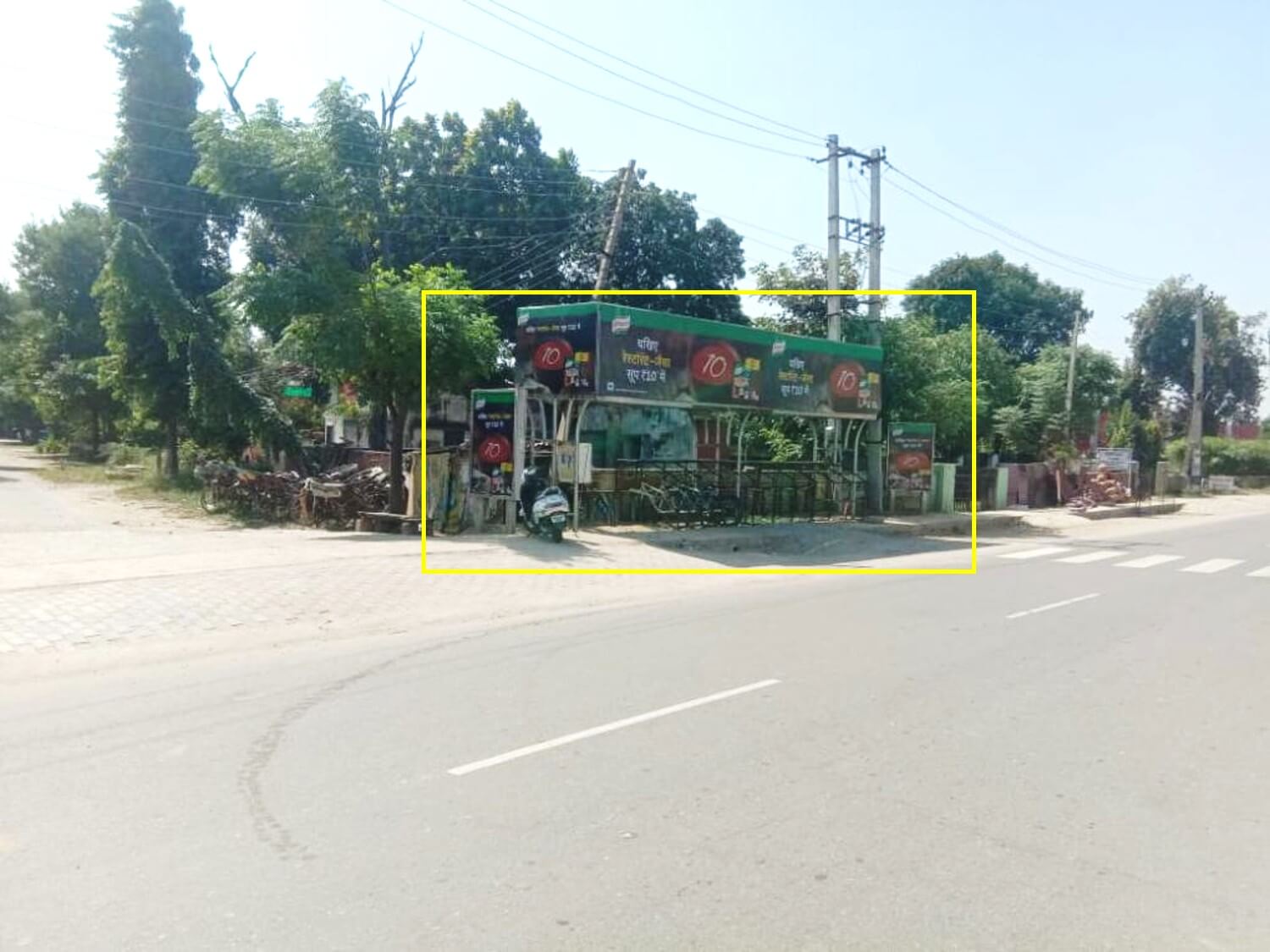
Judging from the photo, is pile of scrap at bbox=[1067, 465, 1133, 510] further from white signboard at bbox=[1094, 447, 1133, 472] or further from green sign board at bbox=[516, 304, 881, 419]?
green sign board at bbox=[516, 304, 881, 419]

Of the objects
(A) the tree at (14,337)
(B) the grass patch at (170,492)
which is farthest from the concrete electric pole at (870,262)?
(A) the tree at (14,337)

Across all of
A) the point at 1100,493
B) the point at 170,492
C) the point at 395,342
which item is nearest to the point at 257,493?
the point at 395,342

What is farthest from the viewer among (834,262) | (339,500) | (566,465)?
(834,262)

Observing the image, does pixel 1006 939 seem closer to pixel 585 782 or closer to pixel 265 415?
pixel 585 782

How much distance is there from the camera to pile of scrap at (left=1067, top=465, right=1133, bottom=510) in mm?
35312

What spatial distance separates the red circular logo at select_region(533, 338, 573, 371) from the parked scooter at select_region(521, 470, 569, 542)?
2387 mm

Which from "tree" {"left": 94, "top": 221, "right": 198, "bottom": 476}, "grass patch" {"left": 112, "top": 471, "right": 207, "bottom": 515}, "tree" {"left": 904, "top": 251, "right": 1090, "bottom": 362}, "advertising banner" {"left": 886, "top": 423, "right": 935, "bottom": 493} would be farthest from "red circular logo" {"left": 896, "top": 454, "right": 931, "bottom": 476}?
"tree" {"left": 904, "top": 251, "right": 1090, "bottom": 362}

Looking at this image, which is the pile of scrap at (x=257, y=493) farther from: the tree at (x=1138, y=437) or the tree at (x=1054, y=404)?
the tree at (x=1138, y=437)

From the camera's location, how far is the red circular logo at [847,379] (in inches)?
961

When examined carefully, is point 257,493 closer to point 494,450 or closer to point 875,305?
point 494,450

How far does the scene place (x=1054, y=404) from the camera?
41.4 metres

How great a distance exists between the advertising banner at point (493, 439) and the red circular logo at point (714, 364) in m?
3.75

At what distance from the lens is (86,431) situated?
50.0m

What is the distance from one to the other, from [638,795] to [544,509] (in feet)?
38.3
